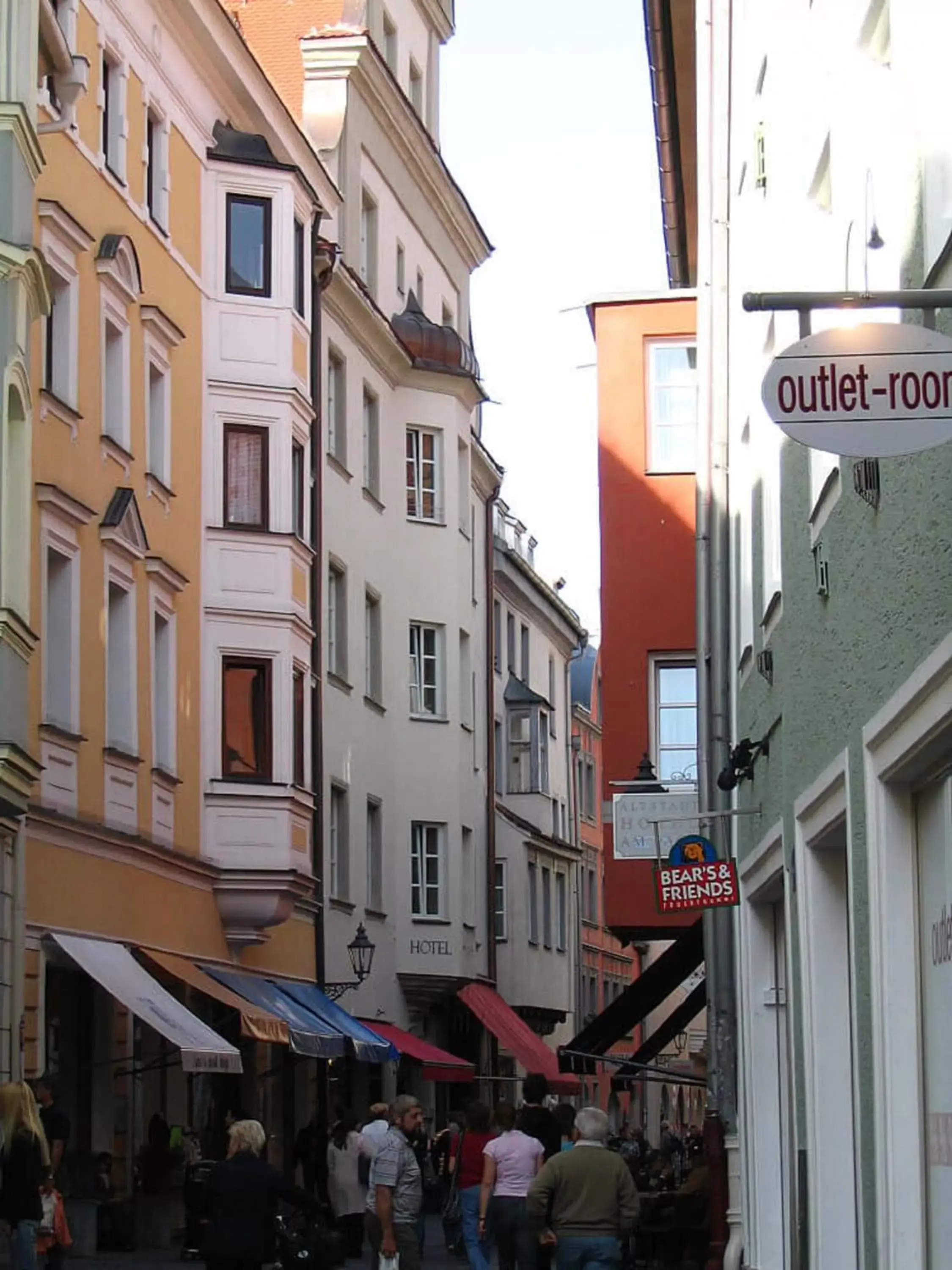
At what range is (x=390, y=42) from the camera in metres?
43.6

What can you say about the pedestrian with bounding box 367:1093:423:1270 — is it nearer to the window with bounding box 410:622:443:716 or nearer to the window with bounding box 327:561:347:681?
the window with bounding box 327:561:347:681

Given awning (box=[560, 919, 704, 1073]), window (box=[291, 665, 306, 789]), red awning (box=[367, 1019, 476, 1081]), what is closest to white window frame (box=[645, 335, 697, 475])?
awning (box=[560, 919, 704, 1073])

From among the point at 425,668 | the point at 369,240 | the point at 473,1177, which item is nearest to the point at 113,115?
the point at 473,1177

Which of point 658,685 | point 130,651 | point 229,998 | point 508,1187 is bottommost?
point 508,1187

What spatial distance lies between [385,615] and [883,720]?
109 ft

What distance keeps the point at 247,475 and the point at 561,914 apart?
29601mm

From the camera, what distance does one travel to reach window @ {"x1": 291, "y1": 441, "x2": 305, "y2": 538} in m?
32.6

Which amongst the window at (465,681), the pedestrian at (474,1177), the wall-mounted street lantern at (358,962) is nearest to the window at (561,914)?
the window at (465,681)

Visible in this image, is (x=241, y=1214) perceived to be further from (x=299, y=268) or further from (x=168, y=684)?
(x=299, y=268)

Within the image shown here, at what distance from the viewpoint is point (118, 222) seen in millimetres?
27344

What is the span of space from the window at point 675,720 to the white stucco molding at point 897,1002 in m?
16.8

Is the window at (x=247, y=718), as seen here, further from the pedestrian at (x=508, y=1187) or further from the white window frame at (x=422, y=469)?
the pedestrian at (x=508, y=1187)

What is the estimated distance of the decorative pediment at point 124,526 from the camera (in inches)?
1029

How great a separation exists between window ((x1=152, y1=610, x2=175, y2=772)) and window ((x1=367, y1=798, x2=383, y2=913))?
1131cm
